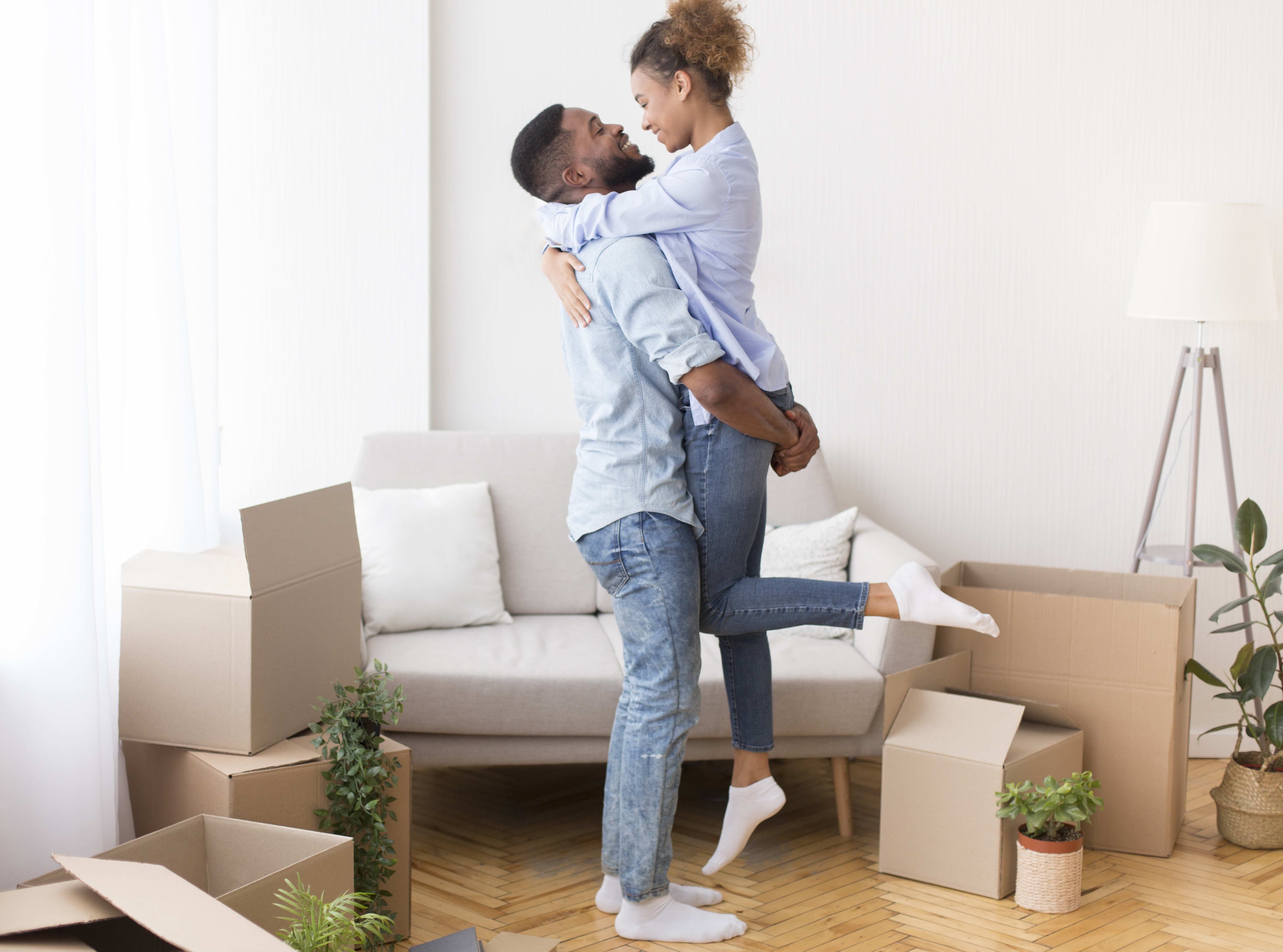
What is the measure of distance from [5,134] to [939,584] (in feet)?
5.67

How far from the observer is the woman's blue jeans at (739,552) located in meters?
1.76

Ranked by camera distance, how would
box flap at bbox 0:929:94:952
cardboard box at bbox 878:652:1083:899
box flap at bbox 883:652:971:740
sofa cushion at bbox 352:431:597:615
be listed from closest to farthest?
box flap at bbox 0:929:94:952 < cardboard box at bbox 878:652:1083:899 < box flap at bbox 883:652:971:740 < sofa cushion at bbox 352:431:597:615

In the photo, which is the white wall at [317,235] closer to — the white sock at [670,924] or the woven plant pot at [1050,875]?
the white sock at [670,924]

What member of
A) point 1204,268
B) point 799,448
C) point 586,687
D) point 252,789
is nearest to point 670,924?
point 586,687

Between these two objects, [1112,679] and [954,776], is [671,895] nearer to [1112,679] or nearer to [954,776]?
[954,776]

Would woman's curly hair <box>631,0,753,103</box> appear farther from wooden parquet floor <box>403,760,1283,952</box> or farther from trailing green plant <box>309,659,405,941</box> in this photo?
wooden parquet floor <box>403,760,1283,952</box>

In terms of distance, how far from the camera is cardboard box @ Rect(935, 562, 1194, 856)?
2221 millimetres

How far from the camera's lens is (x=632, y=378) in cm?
173

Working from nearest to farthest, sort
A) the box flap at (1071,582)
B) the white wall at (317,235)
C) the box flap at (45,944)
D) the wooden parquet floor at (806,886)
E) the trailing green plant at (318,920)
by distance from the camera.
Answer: the box flap at (45,944), the trailing green plant at (318,920), the wooden parquet floor at (806,886), the box flap at (1071,582), the white wall at (317,235)

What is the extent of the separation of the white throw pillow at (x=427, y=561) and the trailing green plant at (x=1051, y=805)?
116cm

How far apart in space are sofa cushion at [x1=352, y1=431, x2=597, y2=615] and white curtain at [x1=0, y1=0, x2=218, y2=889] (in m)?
0.79

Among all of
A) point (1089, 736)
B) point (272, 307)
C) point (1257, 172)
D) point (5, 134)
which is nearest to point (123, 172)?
point (5, 134)

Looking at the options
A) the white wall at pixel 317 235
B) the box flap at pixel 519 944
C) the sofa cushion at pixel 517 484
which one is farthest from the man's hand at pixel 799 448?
the white wall at pixel 317 235

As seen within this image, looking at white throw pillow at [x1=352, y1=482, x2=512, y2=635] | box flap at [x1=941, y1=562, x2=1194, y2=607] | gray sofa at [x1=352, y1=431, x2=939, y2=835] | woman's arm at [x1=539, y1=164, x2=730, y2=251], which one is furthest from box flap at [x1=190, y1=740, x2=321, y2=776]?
box flap at [x1=941, y1=562, x2=1194, y2=607]
